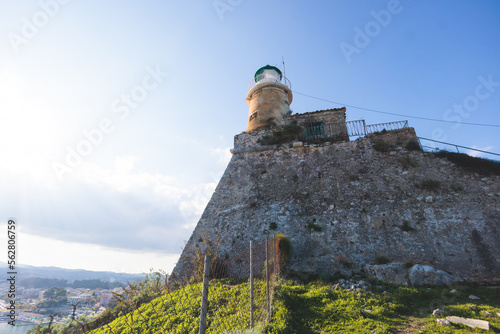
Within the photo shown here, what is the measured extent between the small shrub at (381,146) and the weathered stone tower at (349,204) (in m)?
0.05

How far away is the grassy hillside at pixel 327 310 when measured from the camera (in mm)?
5047

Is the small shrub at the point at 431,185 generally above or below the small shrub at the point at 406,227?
above

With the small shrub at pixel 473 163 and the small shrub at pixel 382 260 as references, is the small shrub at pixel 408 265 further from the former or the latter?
the small shrub at pixel 473 163

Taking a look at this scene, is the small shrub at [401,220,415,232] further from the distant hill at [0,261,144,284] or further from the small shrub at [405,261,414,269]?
the distant hill at [0,261,144,284]

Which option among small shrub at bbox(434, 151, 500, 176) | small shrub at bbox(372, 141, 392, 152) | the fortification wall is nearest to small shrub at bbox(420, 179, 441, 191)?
the fortification wall

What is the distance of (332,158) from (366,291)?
7327 millimetres

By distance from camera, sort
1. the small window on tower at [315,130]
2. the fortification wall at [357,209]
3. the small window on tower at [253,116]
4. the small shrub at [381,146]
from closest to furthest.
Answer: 1. the fortification wall at [357,209]
2. the small shrub at [381,146]
3. the small window on tower at [315,130]
4. the small window on tower at [253,116]

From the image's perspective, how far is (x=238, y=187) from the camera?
44.3 feet

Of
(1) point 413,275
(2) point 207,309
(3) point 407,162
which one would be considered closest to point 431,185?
(3) point 407,162

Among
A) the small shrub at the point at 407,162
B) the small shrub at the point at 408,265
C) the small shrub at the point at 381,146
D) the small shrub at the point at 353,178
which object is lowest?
the small shrub at the point at 408,265

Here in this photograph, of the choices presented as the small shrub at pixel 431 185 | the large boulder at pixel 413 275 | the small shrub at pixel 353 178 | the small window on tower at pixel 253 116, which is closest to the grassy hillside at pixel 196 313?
the large boulder at pixel 413 275

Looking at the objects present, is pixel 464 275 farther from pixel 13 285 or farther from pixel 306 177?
pixel 13 285

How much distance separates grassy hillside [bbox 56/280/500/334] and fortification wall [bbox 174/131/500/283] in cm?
181

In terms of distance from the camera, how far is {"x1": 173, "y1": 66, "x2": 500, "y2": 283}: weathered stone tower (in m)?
9.41
